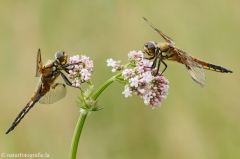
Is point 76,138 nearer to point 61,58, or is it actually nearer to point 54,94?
point 54,94

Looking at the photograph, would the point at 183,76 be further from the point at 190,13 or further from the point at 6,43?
the point at 6,43

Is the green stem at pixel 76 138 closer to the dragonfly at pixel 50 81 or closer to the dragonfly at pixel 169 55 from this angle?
the dragonfly at pixel 50 81

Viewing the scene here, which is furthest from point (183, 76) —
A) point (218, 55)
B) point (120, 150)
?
point (120, 150)

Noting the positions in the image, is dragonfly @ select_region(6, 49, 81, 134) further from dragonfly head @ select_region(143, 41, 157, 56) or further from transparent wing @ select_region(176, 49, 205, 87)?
transparent wing @ select_region(176, 49, 205, 87)

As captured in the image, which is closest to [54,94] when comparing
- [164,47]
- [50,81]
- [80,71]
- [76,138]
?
[50,81]

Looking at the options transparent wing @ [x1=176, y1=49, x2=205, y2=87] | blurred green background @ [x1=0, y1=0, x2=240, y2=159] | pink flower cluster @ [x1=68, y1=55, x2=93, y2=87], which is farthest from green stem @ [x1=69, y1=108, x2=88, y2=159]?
blurred green background @ [x1=0, y1=0, x2=240, y2=159]

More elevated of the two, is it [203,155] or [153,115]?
[153,115]

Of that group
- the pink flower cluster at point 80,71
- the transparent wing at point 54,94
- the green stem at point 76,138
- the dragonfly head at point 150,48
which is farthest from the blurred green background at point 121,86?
the green stem at point 76,138
